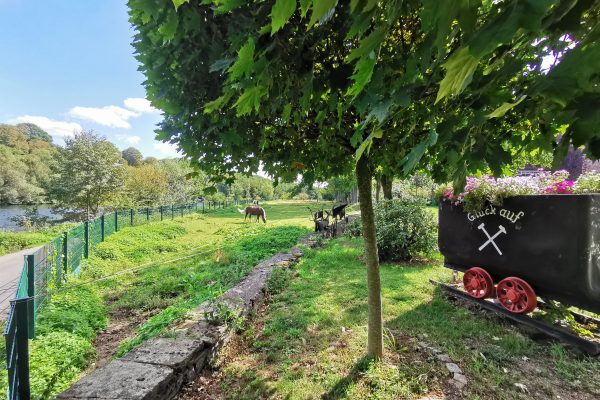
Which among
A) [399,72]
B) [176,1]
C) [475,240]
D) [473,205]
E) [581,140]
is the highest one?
[399,72]

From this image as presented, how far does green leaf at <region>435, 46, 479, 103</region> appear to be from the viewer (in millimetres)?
803

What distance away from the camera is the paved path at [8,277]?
20.7 feet

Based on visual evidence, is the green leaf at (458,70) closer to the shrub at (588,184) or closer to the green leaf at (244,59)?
the green leaf at (244,59)

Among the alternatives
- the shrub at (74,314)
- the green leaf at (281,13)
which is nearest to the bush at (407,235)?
the shrub at (74,314)

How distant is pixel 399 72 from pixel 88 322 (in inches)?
238

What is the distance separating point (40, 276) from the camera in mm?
5695

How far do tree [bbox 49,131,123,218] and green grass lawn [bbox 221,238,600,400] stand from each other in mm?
22850

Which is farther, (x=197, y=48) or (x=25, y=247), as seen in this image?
(x=25, y=247)

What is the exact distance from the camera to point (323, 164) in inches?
142

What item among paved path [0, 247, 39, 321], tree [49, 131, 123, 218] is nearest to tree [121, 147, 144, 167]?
tree [49, 131, 123, 218]

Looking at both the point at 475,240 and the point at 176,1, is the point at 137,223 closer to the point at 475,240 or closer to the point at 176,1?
the point at 475,240

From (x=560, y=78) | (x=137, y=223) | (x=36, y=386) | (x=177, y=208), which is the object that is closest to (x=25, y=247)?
(x=137, y=223)

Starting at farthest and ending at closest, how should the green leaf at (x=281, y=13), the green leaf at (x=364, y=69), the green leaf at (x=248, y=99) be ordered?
the green leaf at (x=248, y=99), the green leaf at (x=364, y=69), the green leaf at (x=281, y=13)

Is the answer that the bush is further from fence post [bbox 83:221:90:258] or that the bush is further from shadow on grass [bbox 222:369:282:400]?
fence post [bbox 83:221:90:258]
